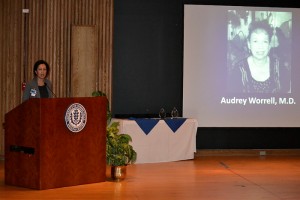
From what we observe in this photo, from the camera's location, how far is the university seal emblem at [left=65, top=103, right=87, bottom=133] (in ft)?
23.2

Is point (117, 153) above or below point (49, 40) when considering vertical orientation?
A: below

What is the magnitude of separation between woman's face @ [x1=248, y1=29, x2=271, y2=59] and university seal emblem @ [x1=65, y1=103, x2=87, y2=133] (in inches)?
181

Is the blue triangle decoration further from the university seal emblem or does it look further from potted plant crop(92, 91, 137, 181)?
the university seal emblem

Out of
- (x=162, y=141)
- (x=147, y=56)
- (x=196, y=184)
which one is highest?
(x=147, y=56)

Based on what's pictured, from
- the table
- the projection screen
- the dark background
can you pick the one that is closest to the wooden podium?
the table

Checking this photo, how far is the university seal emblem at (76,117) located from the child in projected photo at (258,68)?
14.0ft

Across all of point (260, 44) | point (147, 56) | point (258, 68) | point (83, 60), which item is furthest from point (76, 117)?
point (260, 44)

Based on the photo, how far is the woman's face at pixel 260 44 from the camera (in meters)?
11.0

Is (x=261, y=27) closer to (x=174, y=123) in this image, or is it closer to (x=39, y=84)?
(x=174, y=123)

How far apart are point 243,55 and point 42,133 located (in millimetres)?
5008

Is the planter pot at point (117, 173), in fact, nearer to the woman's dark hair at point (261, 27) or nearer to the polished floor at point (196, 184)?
the polished floor at point (196, 184)

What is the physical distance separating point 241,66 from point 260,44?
1.62ft

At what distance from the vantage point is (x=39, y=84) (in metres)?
7.73

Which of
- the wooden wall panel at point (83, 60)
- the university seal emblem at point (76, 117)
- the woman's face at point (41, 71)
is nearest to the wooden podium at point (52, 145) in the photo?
the university seal emblem at point (76, 117)
